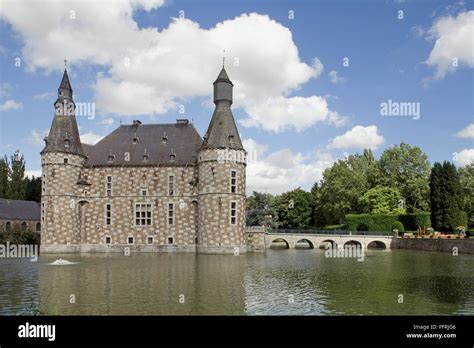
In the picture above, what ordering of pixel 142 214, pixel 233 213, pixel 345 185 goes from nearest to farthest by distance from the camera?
pixel 233 213, pixel 142 214, pixel 345 185

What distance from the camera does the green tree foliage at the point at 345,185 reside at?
7362 centimetres

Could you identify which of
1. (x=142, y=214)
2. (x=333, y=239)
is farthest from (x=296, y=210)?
(x=142, y=214)

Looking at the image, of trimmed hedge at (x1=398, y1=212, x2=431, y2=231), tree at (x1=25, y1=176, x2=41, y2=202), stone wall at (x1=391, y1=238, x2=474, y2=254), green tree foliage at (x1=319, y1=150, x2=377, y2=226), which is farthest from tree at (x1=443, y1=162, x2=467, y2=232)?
tree at (x1=25, y1=176, x2=41, y2=202)

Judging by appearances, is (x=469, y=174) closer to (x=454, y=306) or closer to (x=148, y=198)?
(x=148, y=198)

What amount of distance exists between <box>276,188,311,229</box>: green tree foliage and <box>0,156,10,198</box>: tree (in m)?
49.8

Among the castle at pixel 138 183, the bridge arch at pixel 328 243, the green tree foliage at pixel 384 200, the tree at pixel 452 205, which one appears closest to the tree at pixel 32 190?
the castle at pixel 138 183

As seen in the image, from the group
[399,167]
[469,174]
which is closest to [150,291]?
[399,167]

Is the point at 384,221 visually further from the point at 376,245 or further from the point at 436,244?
the point at 436,244

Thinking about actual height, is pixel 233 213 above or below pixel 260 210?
below

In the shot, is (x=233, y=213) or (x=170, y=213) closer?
(x=233, y=213)

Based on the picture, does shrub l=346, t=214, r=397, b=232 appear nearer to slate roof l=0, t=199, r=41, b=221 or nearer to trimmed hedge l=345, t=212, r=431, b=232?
trimmed hedge l=345, t=212, r=431, b=232

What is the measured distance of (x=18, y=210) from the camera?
217ft

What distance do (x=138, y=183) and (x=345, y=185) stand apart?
123ft

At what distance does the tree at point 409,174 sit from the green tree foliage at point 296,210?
1960 cm
